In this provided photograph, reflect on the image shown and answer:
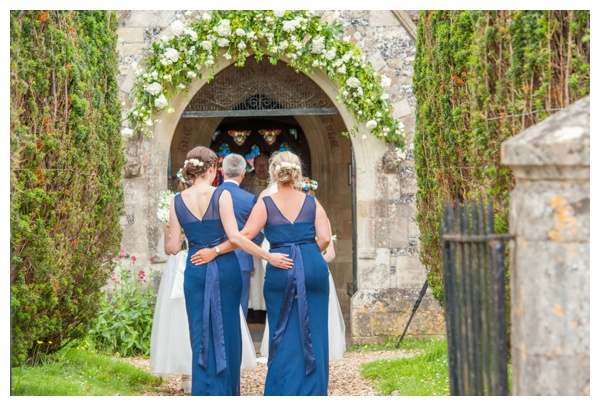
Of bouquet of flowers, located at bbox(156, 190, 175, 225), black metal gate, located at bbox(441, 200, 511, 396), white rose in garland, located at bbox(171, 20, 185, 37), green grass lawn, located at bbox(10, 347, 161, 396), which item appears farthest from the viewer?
white rose in garland, located at bbox(171, 20, 185, 37)

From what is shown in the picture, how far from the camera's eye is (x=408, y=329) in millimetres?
9570

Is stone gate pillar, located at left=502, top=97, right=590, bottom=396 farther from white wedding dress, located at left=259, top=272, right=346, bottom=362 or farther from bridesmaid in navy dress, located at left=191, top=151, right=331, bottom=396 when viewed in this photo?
white wedding dress, located at left=259, top=272, right=346, bottom=362

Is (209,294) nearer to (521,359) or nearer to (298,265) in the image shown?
(298,265)

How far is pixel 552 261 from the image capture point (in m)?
3.44

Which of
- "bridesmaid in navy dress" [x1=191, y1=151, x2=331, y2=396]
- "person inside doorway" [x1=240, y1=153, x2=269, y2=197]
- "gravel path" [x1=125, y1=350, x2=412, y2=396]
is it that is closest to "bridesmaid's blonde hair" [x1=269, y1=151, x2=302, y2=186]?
"bridesmaid in navy dress" [x1=191, y1=151, x2=331, y2=396]

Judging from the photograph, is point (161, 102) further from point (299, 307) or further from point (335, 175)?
point (335, 175)

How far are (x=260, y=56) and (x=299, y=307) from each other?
13.5ft

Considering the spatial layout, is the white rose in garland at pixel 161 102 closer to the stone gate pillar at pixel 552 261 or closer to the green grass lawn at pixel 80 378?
the green grass lawn at pixel 80 378

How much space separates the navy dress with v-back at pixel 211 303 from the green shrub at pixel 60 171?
812mm

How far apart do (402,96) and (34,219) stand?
490 centimetres

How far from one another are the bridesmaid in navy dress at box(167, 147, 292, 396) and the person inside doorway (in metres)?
6.95

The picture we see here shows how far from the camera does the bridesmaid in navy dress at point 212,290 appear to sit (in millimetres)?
5891

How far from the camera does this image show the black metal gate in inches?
146

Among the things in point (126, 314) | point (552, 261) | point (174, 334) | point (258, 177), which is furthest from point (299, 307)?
point (258, 177)
